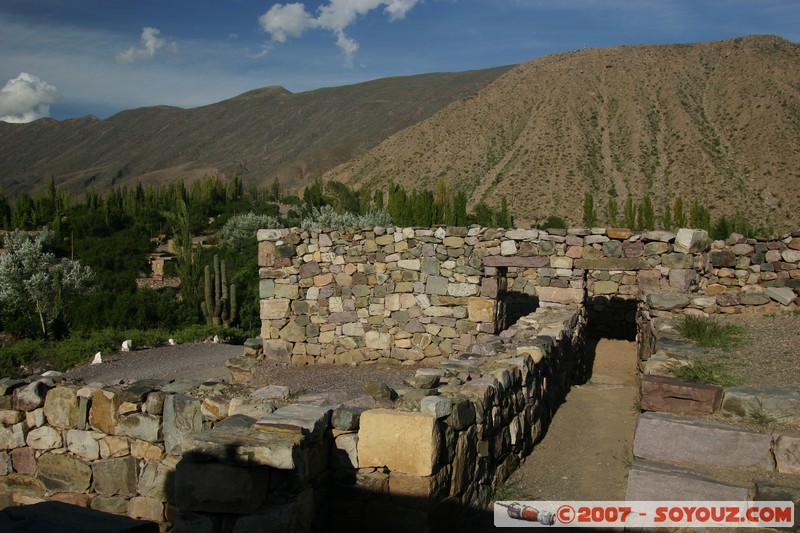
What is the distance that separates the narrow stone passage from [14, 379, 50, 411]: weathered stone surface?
3556 millimetres

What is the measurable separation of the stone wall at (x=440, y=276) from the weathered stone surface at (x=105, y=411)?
538 centimetres

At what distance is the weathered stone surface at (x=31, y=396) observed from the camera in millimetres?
4887

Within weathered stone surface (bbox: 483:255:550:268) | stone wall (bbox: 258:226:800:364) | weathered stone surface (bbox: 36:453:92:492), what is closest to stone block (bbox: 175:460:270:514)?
weathered stone surface (bbox: 36:453:92:492)

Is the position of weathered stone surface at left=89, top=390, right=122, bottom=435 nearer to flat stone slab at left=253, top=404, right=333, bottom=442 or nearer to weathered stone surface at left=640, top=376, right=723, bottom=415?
flat stone slab at left=253, top=404, right=333, bottom=442

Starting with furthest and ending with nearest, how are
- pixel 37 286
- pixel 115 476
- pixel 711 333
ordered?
pixel 37 286
pixel 711 333
pixel 115 476

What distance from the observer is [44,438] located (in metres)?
4.91

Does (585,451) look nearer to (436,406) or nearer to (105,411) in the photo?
(436,406)

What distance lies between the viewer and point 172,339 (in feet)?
48.3

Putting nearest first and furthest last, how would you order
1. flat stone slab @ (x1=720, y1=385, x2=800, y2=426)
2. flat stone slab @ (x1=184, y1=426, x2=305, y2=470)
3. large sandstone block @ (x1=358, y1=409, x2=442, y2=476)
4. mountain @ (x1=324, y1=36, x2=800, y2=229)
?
flat stone slab @ (x1=184, y1=426, x2=305, y2=470) < large sandstone block @ (x1=358, y1=409, x2=442, y2=476) < flat stone slab @ (x1=720, y1=385, x2=800, y2=426) < mountain @ (x1=324, y1=36, x2=800, y2=229)

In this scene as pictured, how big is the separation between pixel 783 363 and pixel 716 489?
2276 mm

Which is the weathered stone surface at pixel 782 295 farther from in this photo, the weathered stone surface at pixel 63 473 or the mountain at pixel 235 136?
the mountain at pixel 235 136

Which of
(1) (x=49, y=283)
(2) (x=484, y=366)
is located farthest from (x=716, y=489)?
(1) (x=49, y=283)

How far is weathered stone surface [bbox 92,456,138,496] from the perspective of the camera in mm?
4625

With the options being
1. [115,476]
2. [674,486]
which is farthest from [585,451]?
[115,476]
